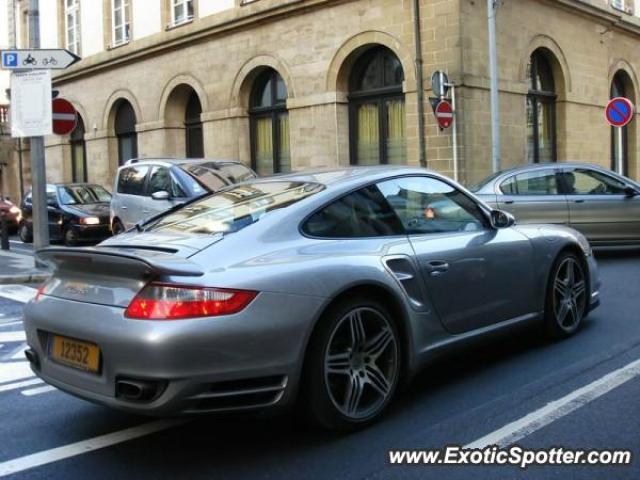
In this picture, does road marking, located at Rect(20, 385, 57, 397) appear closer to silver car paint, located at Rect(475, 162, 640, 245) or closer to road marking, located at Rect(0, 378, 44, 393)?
road marking, located at Rect(0, 378, 44, 393)

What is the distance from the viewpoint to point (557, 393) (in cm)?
446

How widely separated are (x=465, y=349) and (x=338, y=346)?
116cm

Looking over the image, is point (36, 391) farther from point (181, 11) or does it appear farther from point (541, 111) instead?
point (181, 11)

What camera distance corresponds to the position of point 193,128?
23.7 metres

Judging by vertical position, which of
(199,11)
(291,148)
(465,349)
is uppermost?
(199,11)

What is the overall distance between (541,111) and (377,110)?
476 centimetres

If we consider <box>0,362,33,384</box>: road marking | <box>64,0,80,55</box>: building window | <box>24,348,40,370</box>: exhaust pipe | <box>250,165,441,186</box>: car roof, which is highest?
<box>64,0,80,55</box>: building window

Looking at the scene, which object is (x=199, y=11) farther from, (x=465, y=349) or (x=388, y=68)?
(x=465, y=349)

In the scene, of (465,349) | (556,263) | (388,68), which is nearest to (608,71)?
(388,68)

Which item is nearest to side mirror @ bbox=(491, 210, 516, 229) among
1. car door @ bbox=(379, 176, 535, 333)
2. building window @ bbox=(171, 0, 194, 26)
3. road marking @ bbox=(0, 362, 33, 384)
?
car door @ bbox=(379, 176, 535, 333)

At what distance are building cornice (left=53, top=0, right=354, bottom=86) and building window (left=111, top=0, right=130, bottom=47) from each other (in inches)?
18.6

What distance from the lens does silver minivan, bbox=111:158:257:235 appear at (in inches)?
476

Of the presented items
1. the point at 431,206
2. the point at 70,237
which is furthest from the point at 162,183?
the point at 431,206

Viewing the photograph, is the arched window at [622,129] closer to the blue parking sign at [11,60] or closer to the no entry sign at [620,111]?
the no entry sign at [620,111]
